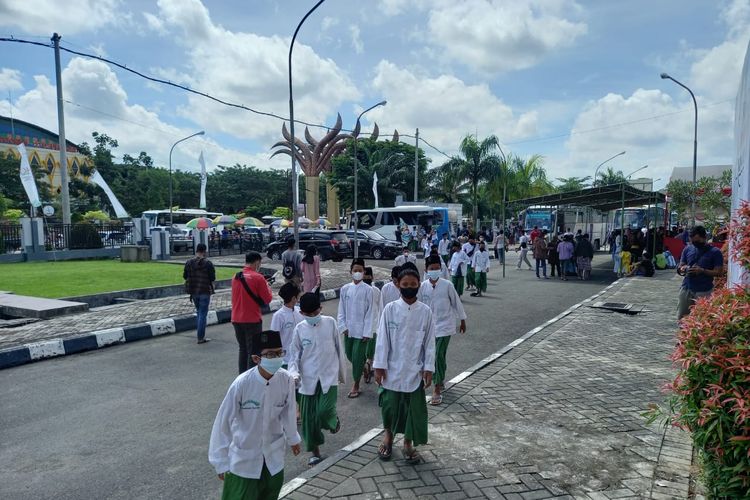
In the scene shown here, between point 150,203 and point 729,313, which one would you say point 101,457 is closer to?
point 729,313

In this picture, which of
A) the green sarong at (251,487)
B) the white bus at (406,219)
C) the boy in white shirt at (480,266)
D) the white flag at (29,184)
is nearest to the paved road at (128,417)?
the green sarong at (251,487)

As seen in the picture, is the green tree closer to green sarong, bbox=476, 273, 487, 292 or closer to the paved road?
green sarong, bbox=476, 273, 487, 292

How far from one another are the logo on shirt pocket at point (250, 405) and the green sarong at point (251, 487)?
1.17 feet

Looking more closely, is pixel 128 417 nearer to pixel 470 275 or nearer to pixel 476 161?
pixel 470 275

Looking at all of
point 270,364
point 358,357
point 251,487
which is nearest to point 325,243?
point 358,357

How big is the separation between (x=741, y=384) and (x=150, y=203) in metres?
53.9

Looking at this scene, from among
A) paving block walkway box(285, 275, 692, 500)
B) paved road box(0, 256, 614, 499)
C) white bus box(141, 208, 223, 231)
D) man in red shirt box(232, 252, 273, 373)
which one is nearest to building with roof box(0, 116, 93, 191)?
white bus box(141, 208, 223, 231)

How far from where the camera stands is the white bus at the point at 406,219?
33375 millimetres

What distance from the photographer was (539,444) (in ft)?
15.3

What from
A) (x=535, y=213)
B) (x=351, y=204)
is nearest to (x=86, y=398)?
(x=535, y=213)

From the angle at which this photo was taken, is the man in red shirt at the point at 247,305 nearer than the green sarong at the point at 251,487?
No

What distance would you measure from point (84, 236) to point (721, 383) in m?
25.1

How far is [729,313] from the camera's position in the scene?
11.1ft

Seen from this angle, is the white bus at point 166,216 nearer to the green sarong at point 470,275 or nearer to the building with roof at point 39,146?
the building with roof at point 39,146
